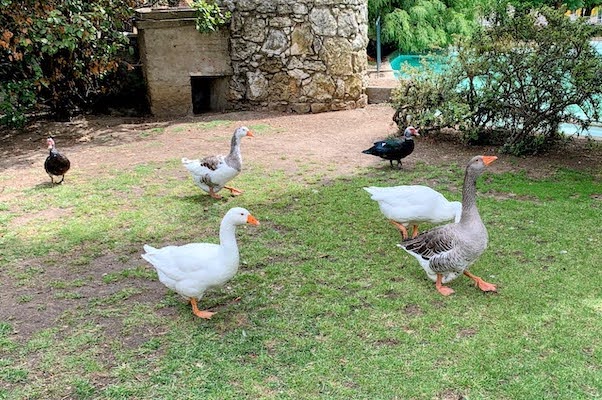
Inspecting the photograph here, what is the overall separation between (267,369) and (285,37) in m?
8.52

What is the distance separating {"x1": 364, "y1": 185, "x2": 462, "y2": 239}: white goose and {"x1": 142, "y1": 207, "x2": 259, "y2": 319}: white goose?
160 centimetres

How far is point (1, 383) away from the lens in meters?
3.27

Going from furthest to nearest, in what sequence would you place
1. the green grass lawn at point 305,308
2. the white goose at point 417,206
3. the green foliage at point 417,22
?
the green foliage at point 417,22 → the white goose at point 417,206 → the green grass lawn at point 305,308

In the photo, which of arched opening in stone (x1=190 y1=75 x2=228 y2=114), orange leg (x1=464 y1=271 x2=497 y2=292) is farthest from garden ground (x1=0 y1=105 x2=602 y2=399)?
arched opening in stone (x1=190 y1=75 x2=228 y2=114)

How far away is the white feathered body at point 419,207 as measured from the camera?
4797 millimetres

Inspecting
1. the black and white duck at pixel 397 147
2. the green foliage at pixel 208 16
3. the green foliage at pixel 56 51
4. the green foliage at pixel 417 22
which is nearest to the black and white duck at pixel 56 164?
the green foliage at pixel 56 51

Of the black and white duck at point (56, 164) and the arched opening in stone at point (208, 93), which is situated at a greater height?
the arched opening in stone at point (208, 93)

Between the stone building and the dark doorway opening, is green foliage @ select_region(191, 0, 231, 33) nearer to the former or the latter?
the stone building

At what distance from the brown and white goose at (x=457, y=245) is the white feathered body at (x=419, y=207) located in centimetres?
56

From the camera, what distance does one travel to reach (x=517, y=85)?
792 cm

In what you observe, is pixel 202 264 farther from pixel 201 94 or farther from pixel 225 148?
pixel 201 94

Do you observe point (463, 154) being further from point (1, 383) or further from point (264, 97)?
point (1, 383)

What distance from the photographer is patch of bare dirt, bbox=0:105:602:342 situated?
7.42m

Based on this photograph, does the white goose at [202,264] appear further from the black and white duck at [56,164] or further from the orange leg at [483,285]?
the black and white duck at [56,164]
